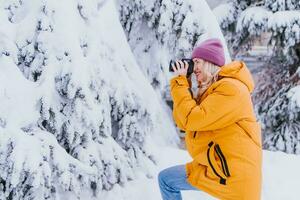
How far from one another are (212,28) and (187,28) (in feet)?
0.97

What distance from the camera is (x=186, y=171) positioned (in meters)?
3.09

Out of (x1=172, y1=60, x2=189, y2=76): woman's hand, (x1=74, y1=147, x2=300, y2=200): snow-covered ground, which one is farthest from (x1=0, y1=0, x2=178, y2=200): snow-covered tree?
(x1=172, y1=60, x2=189, y2=76): woman's hand

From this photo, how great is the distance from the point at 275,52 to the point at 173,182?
6.69 m

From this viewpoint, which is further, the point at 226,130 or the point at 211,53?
the point at 211,53

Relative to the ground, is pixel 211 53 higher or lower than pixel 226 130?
higher

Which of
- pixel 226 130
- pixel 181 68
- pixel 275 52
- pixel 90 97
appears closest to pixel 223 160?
pixel 226 130

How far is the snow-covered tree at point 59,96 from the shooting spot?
2.90 m

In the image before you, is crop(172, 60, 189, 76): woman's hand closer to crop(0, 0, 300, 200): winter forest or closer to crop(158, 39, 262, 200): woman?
crop(158, 39, 262, 200): woman

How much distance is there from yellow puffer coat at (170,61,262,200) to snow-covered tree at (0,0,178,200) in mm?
914

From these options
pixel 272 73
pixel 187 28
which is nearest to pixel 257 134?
pixel 187 28

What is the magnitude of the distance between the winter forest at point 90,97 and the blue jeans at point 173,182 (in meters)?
0.58

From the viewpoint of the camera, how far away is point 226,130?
262 cm

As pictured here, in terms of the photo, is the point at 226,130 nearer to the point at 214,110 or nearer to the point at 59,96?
the point at 214,110

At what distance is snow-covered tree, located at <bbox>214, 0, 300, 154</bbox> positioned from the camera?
8039mm
